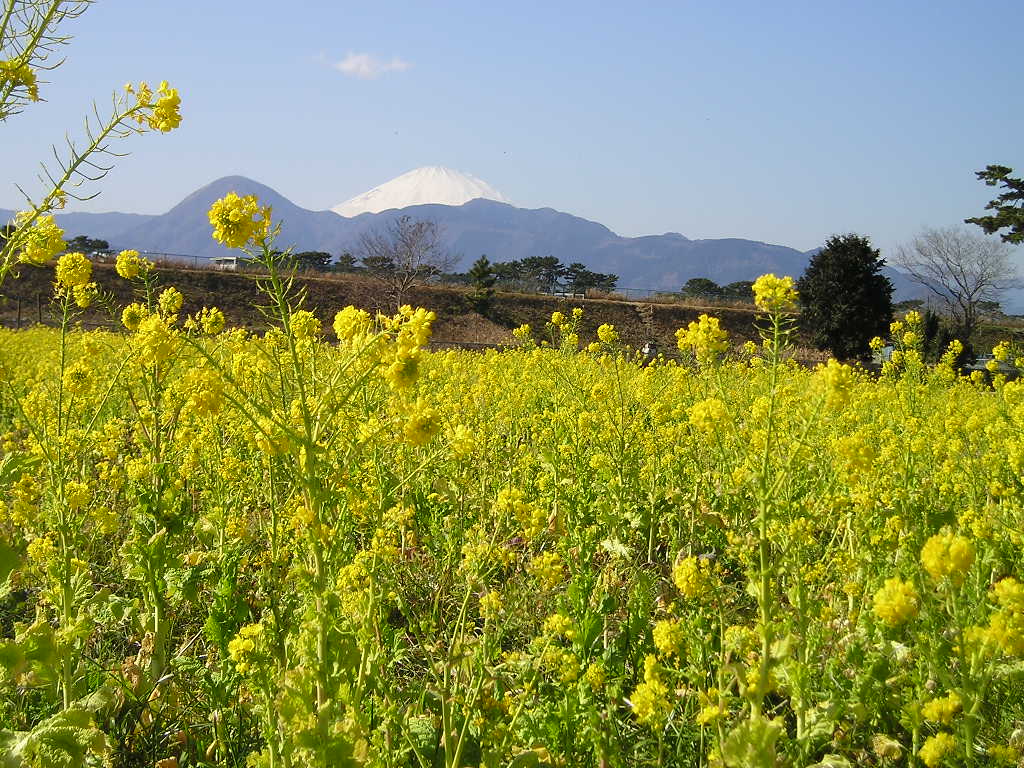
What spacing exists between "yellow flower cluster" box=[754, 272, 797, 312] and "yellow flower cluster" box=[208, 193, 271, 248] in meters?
1.45

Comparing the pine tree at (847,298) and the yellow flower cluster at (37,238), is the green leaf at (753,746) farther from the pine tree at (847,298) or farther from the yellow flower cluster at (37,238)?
the pine tree at (847,298)

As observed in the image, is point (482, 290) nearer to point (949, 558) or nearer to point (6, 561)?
point (949, 558)

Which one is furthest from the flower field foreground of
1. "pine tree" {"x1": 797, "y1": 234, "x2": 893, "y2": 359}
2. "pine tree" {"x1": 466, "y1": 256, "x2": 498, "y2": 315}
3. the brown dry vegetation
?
"pine tree" {"x1": 466, "y1": 256, "x2": 498, "y2": 315}

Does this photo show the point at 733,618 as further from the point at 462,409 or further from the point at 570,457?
the point at 462,409

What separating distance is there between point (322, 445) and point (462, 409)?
4.05 m

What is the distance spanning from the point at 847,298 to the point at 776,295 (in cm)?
2811

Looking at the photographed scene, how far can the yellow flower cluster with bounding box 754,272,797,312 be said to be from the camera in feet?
7.50

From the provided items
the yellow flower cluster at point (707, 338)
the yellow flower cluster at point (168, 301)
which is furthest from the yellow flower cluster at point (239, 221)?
the yellow flower cluster at point (707, 338)

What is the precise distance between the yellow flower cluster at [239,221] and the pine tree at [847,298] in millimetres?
27548

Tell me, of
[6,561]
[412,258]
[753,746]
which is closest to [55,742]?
[6,561]

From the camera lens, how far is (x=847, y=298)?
27.8 meters

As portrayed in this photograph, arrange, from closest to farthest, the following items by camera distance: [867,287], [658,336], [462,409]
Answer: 1. [462,409]
2. [867,287]
3. [658,336]

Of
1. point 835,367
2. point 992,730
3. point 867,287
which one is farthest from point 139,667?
point 867,287

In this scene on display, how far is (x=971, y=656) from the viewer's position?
79.0 inches
